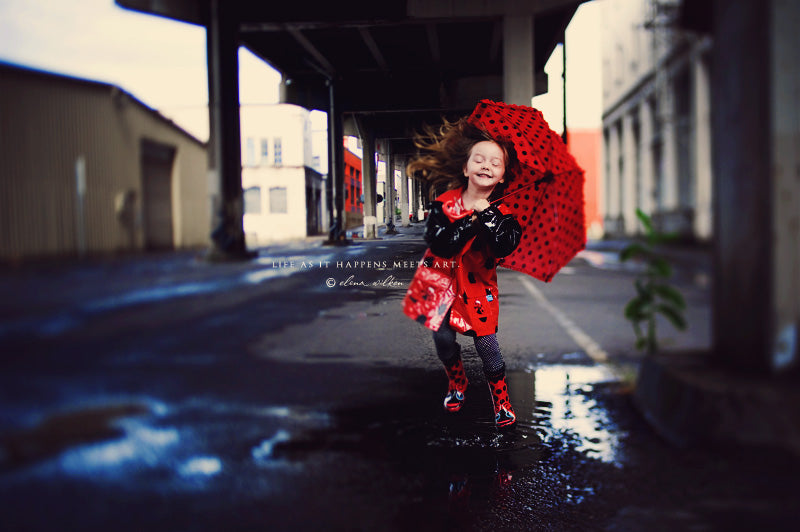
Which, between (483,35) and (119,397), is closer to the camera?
(119,397)

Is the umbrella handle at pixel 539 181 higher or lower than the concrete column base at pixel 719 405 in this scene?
higher

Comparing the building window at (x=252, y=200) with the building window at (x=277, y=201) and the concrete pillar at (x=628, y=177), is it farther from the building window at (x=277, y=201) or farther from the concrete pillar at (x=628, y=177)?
the concrete pillar at (x=628, y=177)

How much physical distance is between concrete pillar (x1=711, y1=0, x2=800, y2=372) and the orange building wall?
11.8 inches

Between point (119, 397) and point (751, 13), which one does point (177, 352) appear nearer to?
point (119, 397)

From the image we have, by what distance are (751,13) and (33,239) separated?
1.29m

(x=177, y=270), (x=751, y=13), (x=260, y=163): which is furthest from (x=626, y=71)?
(x=177, y=270)

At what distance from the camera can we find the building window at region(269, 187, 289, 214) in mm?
1313

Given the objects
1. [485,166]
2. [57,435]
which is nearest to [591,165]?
[485,166]

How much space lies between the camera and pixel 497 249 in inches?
49.5

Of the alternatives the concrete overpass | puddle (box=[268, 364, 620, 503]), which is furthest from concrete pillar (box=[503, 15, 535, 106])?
puddle (box=[268, 364, 620, 503])

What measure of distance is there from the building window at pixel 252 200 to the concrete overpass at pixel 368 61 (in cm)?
5

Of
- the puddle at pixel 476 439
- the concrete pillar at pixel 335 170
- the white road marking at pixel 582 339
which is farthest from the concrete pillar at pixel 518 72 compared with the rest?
the white road marking at pixel 582 339

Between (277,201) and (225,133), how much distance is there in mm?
191

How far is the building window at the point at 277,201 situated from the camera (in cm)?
131
